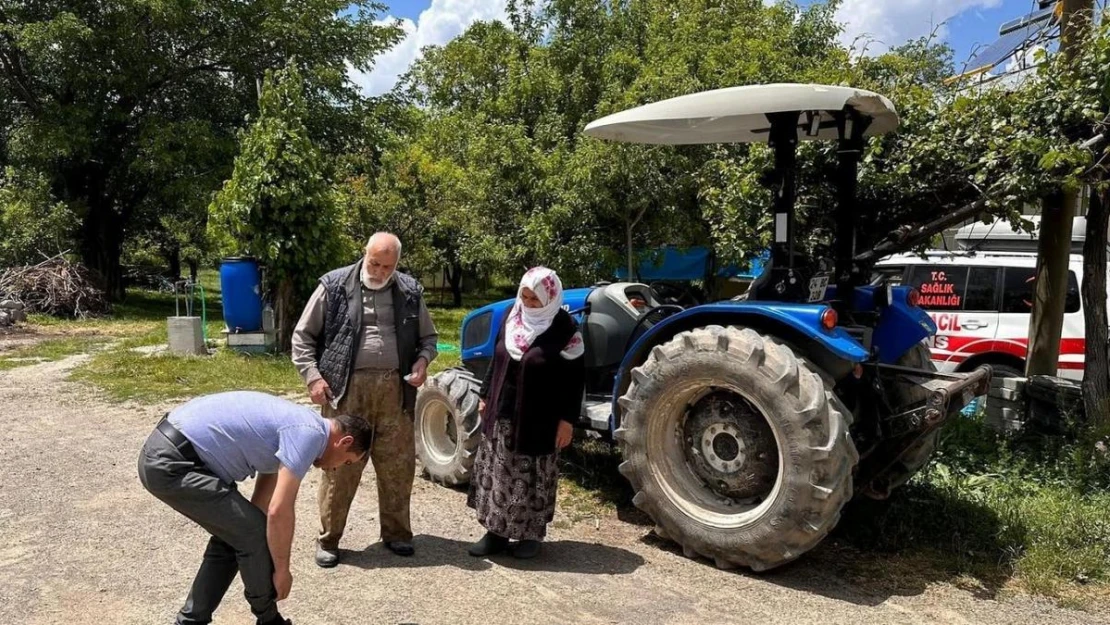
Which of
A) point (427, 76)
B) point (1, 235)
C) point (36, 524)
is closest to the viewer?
point (36, 524)

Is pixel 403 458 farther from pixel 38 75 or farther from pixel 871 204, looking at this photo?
pixel 38 75

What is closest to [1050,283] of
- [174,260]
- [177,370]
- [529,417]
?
[529,417]

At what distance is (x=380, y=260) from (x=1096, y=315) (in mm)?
4915

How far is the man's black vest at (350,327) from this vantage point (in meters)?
4.29

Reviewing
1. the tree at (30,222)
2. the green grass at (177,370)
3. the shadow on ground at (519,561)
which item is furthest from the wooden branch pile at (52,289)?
the shadow on ground at (519,561)

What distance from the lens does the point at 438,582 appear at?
406cm

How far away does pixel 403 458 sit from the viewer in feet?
14.7

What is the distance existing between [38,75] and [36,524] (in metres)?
19.1

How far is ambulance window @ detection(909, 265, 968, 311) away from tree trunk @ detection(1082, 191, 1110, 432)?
3086 millimetres

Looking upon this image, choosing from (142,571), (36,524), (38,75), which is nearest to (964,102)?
(142,571)

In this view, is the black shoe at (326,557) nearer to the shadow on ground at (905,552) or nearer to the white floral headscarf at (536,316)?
the white floral headscarf at (536,316)

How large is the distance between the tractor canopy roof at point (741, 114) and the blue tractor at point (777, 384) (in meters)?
0.01

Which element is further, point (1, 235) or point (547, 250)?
point (1, 235)

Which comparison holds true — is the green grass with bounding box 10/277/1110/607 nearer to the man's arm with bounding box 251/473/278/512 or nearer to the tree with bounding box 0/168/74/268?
the man's arm with bounding box 251/473/278/512
